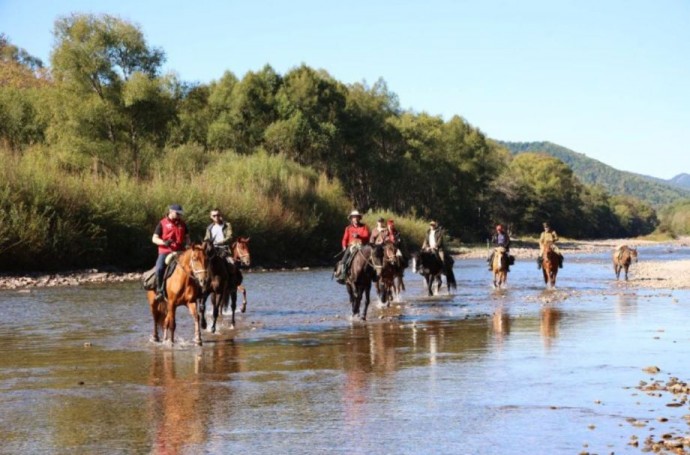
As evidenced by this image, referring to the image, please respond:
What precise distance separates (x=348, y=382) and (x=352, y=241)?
9.67 meters

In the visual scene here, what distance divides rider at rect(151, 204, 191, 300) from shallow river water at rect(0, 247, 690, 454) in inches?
53.4

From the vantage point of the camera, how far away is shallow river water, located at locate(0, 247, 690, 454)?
9.08 meters

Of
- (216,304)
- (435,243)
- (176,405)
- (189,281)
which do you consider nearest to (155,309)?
(189,281)

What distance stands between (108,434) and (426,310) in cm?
1597

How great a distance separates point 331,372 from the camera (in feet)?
44.0

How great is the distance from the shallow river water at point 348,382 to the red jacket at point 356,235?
188 cm

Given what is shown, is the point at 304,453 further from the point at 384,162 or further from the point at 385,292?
the point at 384,162

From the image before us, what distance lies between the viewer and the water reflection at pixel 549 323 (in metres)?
17.0

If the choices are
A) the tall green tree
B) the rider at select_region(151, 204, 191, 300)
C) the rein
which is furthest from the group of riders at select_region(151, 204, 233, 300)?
the tall green tree

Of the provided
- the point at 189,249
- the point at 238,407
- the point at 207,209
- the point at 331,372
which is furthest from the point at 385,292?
the point at 207,209

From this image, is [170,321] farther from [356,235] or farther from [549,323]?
[549,323]

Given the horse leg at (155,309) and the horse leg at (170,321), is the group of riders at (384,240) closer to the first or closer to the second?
the horse leg at (155,309)

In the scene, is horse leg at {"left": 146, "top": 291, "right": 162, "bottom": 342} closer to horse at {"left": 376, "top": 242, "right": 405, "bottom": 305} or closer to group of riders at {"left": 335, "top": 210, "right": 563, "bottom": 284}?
group of riders at {"left": 335, "top": 210, "right": 563, "bottom": 284}

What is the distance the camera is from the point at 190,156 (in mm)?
62688
